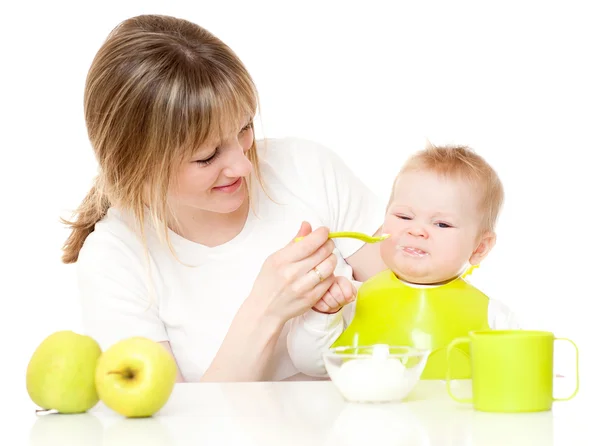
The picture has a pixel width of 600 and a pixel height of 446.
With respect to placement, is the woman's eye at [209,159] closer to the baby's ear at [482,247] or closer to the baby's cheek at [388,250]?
the baby's cheek at [388,250]

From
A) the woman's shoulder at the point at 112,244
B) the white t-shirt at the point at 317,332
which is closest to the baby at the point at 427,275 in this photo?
the white t-shirt at the point at 317,332

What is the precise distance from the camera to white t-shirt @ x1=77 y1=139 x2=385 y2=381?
2176 millimetres

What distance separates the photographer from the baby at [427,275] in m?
2.06

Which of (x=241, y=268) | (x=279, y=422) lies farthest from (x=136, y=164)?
(x=279, y=422)

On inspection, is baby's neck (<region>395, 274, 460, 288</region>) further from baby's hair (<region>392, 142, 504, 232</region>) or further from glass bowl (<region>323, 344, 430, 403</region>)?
glass bowl (<region>323, 344, 430, 403</region>)

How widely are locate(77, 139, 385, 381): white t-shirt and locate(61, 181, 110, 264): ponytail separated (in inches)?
1.5

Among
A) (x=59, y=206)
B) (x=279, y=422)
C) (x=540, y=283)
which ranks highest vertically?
(x=279, y=422)

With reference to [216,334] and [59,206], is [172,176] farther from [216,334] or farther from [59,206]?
[59,206]

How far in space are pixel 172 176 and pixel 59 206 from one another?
1803 millimetres

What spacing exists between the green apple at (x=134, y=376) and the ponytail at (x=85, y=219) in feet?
3.38

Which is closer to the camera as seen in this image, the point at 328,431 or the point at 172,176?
the point at 328,431

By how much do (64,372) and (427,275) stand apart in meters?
0.99

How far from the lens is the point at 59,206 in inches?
146

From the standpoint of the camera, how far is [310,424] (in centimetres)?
125
